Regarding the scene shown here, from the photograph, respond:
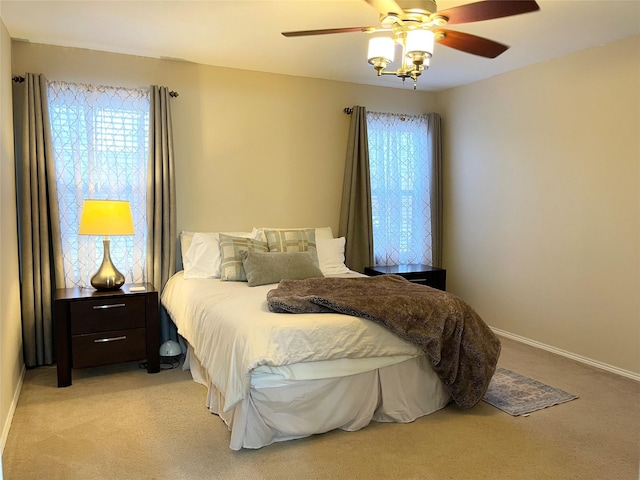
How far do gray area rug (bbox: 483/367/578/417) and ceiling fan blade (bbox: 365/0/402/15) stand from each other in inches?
93.4

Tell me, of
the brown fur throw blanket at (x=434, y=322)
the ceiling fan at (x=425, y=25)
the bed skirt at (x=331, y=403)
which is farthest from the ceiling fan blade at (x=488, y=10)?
the bed skirt at (x=331, y=403)

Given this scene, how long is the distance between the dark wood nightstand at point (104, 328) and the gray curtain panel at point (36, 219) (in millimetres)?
226

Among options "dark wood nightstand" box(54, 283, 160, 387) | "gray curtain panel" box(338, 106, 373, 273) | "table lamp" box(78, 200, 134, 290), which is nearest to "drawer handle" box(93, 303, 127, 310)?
"dark wood nightstand" box(54, 283, 160, 387)

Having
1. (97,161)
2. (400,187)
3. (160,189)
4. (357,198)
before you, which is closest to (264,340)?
(160,189)

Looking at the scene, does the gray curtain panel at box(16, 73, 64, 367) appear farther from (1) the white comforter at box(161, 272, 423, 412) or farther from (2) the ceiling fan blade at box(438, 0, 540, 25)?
(2) the ceiling fan blade at box(438, 0, 540, 25)

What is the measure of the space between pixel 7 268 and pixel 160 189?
1.30 m

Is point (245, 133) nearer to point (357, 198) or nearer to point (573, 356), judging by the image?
point (357, 198)

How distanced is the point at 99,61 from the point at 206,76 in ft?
2.80

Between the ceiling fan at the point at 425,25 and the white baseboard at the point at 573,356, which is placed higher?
the ceiling fan at the point at 425,25

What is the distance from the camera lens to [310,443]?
2641 mm

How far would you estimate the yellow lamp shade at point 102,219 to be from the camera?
354cm

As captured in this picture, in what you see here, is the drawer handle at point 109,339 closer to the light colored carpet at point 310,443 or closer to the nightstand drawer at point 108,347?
the nightstand drawer at point 108,347

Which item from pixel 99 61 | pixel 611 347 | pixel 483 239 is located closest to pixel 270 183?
pixel 99 61

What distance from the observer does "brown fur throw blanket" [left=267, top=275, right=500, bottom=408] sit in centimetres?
279
